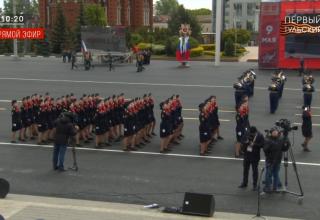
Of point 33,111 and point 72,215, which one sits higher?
point 33,111

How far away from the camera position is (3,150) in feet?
56.6

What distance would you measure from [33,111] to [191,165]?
20.3ft

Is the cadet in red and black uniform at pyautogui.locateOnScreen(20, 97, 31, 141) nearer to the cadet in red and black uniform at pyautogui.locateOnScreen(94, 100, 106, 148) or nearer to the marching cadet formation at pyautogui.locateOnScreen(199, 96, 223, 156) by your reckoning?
the cadet in red and black uniform at pyautogui.locateOnScreen(94, 100, 106, 148)

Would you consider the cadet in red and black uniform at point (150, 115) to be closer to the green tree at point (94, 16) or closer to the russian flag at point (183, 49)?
the russian flag at point (183, 49)

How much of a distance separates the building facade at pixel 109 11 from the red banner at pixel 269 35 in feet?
140

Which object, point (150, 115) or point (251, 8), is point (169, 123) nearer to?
point (150, 115)

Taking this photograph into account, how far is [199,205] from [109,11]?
75693 millimetres

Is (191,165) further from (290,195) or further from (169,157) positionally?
(290,195)

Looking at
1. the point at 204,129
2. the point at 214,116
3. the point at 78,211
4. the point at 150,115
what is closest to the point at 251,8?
the point at 150,115

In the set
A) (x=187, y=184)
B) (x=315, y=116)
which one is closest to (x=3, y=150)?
(x=187, y=184)

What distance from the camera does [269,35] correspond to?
42469 millimetres

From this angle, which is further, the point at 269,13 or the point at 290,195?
the point at 269,13

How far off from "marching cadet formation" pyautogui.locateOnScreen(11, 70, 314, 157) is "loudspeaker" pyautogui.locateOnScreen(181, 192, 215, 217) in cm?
535

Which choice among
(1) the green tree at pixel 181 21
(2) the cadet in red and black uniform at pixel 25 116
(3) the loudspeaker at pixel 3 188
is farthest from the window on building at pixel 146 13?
(3) the loudspeaker at pixel 3 188
